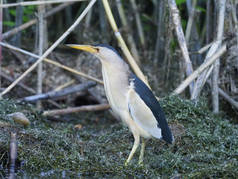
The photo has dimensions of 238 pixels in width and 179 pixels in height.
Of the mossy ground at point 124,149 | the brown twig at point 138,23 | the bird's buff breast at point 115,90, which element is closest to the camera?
the mossy ground at point 124,149

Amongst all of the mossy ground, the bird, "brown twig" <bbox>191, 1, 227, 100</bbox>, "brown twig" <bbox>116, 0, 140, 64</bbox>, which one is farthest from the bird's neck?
"brown twig" <bbox>116, 0, 140, 64</bbox>

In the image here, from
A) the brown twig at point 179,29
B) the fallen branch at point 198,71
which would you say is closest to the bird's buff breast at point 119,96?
the fallen branch at point 198,71

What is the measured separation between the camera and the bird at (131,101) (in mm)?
3398

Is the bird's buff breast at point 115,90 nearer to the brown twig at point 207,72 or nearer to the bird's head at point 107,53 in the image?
the bird's head at point 107,53

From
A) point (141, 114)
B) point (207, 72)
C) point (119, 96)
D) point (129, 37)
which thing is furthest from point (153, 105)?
point (129, 37)

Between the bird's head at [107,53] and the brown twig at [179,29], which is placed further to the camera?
the brown twig at [179,29]

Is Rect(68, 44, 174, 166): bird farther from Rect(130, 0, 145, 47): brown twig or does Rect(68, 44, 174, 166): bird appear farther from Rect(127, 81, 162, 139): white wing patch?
Rect(130, 0, 145, 47): brown twig

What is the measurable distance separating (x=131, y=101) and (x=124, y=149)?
56cm

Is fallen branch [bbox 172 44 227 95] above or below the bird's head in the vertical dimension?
below

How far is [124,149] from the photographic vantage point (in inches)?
151

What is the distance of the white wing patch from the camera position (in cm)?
341

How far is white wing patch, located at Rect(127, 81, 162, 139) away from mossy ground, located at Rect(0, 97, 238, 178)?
0.20 m

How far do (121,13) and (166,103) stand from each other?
2047 millimetres

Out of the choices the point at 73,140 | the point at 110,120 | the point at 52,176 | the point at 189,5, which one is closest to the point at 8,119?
the point at 73,140
